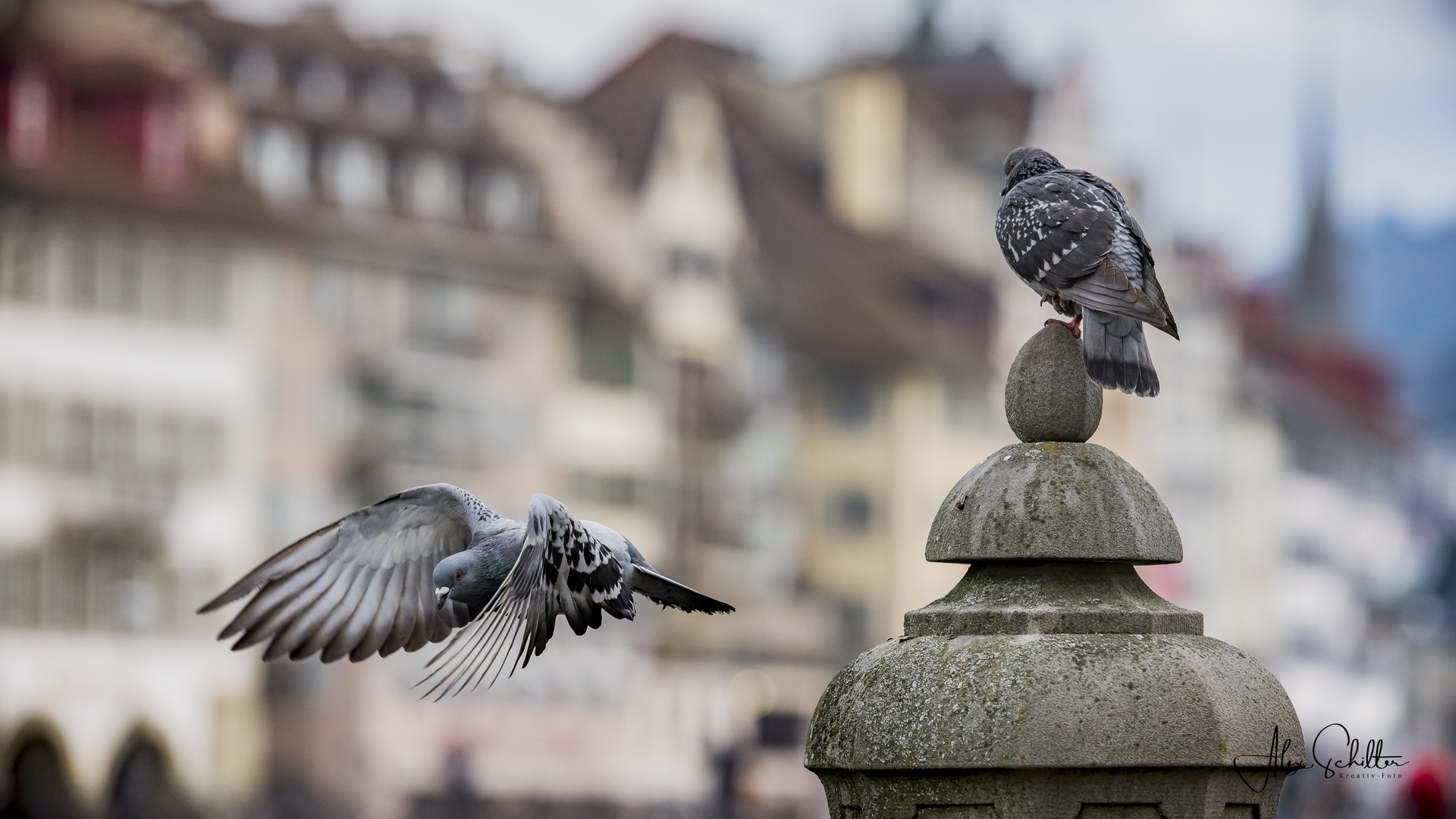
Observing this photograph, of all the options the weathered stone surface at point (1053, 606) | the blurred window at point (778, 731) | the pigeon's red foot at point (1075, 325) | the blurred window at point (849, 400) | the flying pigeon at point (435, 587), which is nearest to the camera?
the weathered stone surface at point (1053, 606)

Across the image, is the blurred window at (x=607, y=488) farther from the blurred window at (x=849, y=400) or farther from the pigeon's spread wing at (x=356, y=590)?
the pigeon's spread wing at (x=356, y=590)

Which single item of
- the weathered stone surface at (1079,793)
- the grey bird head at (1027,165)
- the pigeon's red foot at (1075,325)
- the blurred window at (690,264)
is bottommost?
the weathered stone surface at (1079,793)

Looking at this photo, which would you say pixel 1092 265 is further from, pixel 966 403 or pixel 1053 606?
pixel 966 403

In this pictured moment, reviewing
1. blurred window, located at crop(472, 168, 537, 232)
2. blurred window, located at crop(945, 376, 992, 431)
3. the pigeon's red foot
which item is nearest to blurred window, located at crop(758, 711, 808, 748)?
blurred window, located at crop(472, 168, 537, 232)

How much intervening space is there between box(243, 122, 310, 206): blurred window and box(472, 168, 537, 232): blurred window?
507 cm

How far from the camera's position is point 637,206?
6725 centimetres

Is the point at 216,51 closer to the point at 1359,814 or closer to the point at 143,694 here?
the point at 143,694

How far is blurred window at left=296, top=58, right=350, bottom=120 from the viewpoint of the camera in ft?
190

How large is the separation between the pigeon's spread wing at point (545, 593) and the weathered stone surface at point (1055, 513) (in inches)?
60.7

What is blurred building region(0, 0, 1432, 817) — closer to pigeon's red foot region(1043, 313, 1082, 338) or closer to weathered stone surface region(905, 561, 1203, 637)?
pigeon's red foot region(1043, 313, 1082, 338)

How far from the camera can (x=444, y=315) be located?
60.7 meters

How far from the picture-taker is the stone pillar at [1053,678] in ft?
23.6

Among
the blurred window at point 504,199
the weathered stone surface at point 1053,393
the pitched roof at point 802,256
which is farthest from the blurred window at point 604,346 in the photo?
the weathered stone surface at point 1053,393

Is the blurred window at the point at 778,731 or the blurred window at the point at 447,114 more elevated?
the blurred window at the point at 447,114
